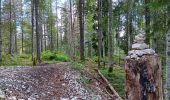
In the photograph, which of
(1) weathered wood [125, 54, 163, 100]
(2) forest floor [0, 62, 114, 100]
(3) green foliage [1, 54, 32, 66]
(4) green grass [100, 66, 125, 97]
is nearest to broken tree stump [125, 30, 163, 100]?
(1) weathered wood [125, 54, 163, 100]

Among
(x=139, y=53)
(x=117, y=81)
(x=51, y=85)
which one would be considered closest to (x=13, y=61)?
(x=117, y=81)

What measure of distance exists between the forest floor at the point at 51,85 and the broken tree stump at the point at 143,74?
7.74 metres

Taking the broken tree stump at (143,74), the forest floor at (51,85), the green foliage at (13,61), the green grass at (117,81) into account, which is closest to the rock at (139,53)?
the broken tree stump at (143,74)

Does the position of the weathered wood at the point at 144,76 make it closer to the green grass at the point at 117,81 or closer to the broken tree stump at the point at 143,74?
the broken tree stump at the point at 143,74

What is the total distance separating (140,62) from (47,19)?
1839 inches

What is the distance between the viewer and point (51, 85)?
12781 mm

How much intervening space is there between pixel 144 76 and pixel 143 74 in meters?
0.02

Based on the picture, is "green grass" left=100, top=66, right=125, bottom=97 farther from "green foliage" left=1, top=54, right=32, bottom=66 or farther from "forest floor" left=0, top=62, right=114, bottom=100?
"green foliage" left=1, top=54, right=32, bottom=66

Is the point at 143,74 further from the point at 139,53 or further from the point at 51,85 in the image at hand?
the point at 51,85

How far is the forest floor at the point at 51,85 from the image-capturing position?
37.3ft

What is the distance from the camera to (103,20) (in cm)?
2536

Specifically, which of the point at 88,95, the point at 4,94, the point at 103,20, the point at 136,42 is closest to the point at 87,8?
the point at 103,20

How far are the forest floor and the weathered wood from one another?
775cm

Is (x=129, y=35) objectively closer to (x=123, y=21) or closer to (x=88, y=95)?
(x=123, y=21)
